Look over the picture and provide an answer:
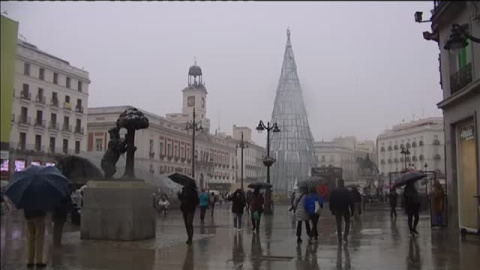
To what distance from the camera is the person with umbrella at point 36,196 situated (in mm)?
9445

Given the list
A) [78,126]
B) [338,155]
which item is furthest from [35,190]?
[338,155]

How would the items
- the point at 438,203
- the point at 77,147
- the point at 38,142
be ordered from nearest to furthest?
1. the point at 438,203
2. the point at 38,142
3. the point at 77,147

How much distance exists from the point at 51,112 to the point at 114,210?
2082 inches

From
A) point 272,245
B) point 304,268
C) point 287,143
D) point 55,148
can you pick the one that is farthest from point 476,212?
point 55,148

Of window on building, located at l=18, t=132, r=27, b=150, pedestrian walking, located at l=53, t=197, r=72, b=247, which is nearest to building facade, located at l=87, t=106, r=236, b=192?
window on building, located at l=18, t=132, r=27, b=150

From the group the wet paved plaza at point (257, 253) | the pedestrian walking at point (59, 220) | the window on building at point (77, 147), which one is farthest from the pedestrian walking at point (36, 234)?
the window on building at point (77, 147)

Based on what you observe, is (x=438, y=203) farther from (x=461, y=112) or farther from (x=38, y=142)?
(x=38, y=142)

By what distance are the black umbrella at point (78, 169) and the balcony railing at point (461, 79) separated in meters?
21.9

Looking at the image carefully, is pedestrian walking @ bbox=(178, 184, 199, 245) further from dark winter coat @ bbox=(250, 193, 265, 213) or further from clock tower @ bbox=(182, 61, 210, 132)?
clock tower @ bbox=(182, 61, 210, 132)

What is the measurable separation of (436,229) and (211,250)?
9492 millimetres

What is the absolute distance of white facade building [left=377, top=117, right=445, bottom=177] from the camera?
10450 centimetres

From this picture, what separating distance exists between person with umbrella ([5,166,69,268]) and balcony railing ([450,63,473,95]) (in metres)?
12.6

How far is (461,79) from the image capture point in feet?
55.0

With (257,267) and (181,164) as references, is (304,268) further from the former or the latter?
(181,164)
